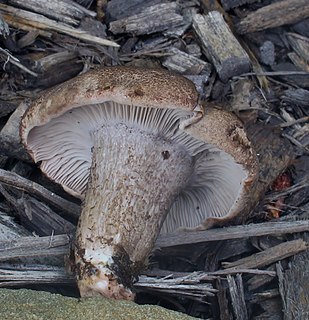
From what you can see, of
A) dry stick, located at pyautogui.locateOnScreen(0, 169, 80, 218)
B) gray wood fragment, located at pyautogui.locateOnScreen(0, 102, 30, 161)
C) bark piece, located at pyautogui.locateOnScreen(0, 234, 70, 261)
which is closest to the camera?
bark piece, located at pyautogui.locateOnScreen(0, 234, 70, 261)

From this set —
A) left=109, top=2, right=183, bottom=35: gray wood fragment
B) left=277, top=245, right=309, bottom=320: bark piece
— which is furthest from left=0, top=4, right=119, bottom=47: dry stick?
left=277, top=245, right=309, bottom=320: bark piece

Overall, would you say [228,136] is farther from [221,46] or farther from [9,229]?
[9,229]

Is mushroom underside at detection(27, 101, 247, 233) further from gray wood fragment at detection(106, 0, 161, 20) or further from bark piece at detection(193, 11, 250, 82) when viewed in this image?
gray wood fragment at detection(106, 0, 161, 20)

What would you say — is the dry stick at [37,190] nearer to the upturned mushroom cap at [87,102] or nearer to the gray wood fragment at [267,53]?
the upturned mushroom cap at [87,102]

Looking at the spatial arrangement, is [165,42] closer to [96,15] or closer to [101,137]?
[96,15]

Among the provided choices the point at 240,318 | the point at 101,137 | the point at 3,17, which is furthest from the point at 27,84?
the point at 240,318

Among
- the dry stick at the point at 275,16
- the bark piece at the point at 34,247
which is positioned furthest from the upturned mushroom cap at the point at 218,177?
the dry stick at the point at 275,16
